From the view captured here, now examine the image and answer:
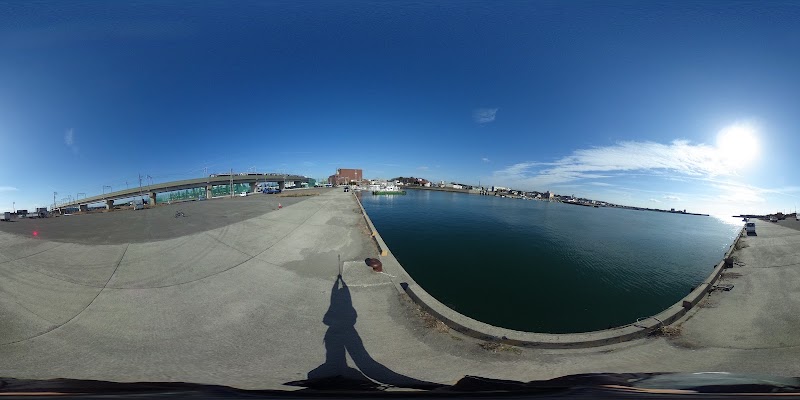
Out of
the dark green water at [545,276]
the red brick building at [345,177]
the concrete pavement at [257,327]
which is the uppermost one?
the red brick building at [345,177]

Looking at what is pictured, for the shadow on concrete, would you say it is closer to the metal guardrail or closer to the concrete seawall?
the concrete seawall

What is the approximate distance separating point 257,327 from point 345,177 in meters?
124

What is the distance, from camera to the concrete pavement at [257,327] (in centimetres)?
399

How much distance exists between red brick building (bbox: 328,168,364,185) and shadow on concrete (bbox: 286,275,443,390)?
12098 centimetres

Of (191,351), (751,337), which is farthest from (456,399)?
(751,337)

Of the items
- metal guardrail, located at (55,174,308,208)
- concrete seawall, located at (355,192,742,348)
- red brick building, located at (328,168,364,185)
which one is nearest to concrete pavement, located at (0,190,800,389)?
concrete seawall, located at (355,192,742,348)

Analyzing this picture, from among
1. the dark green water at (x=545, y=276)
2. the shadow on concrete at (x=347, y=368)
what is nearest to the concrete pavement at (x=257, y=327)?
the shadow on concrete at (x=347, y=368)

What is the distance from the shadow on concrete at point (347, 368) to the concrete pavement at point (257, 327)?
0.03m

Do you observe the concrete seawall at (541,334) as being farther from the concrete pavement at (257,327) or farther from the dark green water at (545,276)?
the dark green water at (545,276)

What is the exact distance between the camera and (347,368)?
156 inches

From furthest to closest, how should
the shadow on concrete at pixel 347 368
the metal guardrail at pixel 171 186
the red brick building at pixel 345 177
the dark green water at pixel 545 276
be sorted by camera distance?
1. the red brick building at pixel 345 177
2. the metal guardrail at pixel 171 186
3. the dark green water at pixel 545 276
4. the shadow on concrete at pixel 347 368

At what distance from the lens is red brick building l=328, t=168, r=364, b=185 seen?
125500mm

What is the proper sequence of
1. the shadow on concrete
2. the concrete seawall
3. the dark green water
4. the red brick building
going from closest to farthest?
the shadow on concrete
the concrete seawall
the dark green water
the red brick building

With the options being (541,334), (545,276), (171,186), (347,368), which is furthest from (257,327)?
(171,186)
